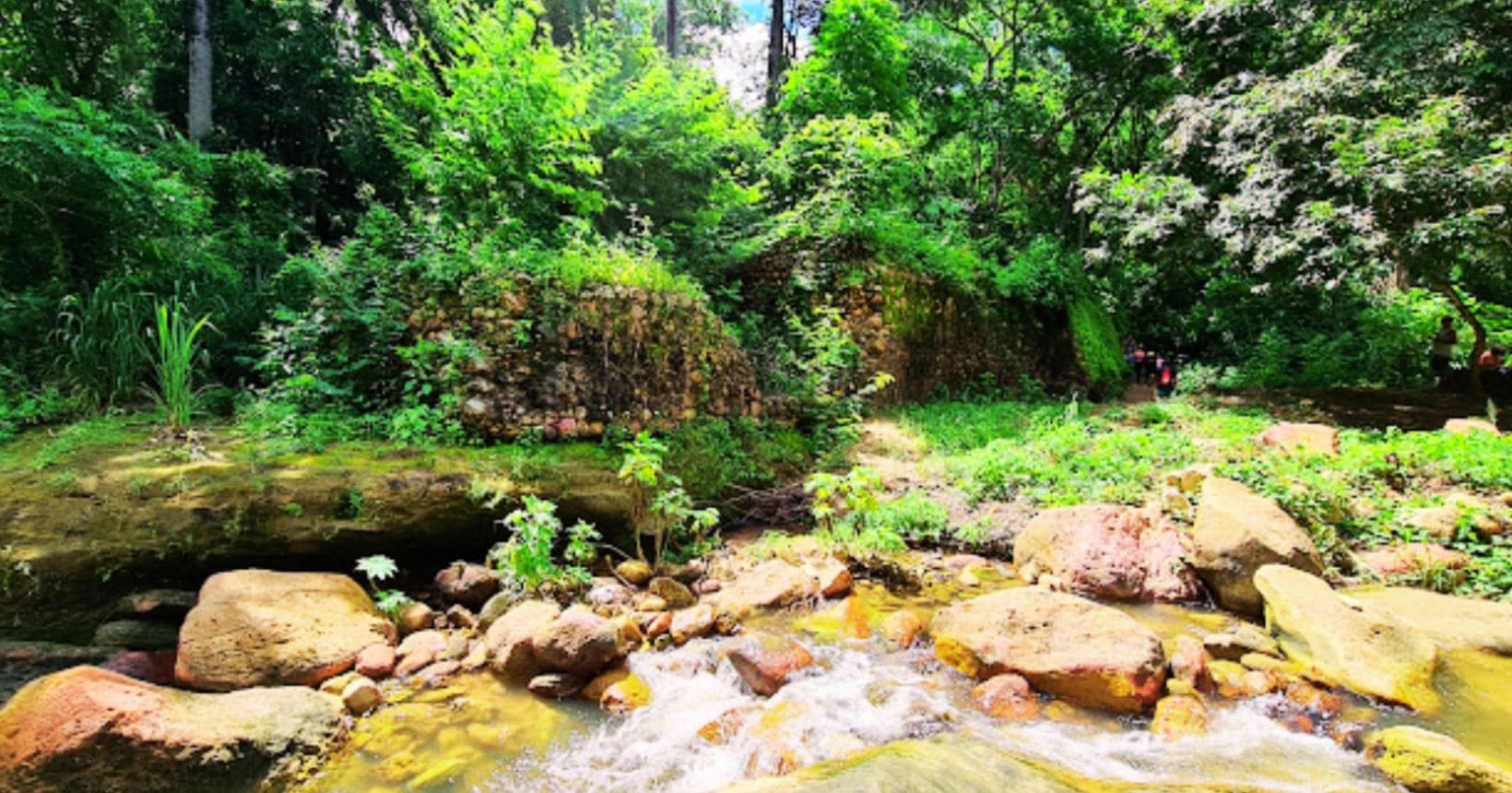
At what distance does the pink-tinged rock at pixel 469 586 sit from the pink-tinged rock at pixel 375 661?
0.71m

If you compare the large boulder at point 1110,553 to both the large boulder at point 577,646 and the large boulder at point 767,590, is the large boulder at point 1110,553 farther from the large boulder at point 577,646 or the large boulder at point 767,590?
the large boulder at point 577,646

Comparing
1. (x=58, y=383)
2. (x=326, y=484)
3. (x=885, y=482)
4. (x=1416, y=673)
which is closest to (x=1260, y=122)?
(x=885, y=482)

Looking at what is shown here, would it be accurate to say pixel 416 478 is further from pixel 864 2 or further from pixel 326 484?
pixel 864 2

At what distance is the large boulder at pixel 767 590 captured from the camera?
461 cm

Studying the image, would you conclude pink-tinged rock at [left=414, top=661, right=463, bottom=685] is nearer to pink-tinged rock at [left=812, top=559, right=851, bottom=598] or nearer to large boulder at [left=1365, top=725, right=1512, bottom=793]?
pink-tinged rock at [left=812, top=559, right=851, bottom=598]

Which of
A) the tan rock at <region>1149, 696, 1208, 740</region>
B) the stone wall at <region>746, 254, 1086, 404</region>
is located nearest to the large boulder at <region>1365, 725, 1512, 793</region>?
the tan rock at <region>1149, 696, 1208, 740</region>

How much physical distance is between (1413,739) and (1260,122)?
9.80 meters

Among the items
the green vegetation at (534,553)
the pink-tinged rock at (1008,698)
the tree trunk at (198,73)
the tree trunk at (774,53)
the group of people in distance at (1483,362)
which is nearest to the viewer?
the pink-tinged rock at (1008,698)

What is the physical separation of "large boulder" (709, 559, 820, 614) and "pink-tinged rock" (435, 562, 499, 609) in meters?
1.56

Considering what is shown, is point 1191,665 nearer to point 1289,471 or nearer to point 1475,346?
point 1289,471

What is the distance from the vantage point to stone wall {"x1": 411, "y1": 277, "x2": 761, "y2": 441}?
5711 mm

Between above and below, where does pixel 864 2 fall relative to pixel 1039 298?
above

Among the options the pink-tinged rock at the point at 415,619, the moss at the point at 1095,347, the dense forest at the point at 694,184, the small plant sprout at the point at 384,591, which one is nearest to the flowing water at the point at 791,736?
the pink-tinged rock at the point at 415,619

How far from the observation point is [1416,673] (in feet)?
11.4
